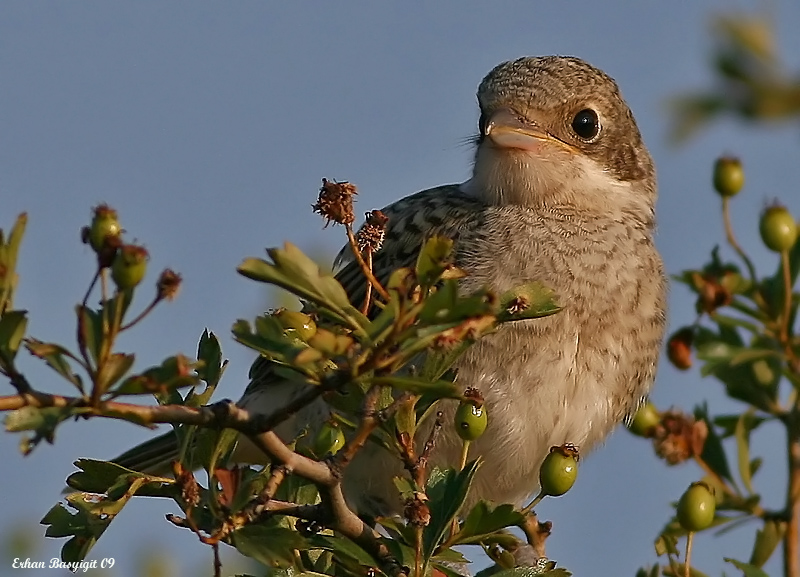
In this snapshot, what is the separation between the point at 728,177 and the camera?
3.28 m

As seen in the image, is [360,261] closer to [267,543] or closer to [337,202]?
[337,202]

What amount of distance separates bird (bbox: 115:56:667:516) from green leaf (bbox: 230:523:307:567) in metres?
1.63

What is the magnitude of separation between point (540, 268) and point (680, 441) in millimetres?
2058

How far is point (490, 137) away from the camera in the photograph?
18.1 feet

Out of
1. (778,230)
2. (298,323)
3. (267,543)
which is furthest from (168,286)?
(778,230)

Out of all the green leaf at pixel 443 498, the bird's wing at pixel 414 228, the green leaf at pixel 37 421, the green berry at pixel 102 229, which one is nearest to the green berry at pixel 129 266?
the green berry at pixel 102 229

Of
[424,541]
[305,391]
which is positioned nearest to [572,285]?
[424,541]

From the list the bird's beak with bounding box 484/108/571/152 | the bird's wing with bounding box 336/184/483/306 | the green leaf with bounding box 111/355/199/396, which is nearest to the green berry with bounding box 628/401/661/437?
the green leaf with bounding box 111/355/199/396

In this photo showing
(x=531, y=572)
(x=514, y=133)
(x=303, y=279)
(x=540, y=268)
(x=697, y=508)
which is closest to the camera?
(x=303, y=279)

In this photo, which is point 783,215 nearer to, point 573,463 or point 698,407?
point 698,407

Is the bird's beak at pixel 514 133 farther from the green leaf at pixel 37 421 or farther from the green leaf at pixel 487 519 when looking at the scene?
the green leaf at pixel 37 421

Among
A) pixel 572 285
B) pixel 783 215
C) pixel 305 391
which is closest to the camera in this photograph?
pixel 305 391

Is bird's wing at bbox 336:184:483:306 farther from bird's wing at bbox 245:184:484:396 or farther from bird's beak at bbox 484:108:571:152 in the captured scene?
bird's beak at bbox 484:108:571:152

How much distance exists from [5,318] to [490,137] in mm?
3589
